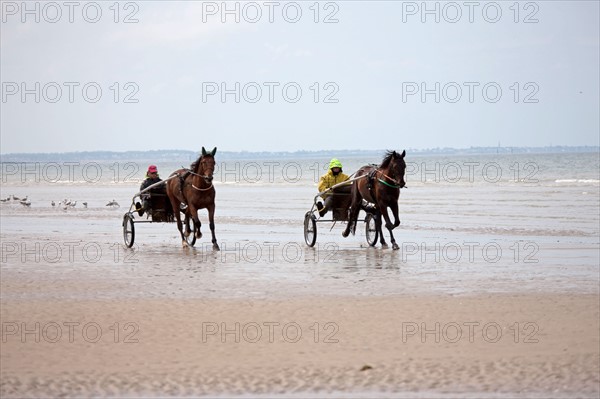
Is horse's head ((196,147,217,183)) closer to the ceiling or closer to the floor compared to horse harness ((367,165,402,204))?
closer to the ceiling

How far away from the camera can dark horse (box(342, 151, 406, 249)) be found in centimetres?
1802

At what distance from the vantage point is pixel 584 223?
2394 centimetres

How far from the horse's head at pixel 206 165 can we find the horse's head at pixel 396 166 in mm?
3316

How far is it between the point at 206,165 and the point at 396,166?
3662mm

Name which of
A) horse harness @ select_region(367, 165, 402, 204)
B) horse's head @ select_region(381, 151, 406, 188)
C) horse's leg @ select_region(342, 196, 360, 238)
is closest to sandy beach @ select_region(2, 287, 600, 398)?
horse's head @ select_region(381, 151, 406, 188)

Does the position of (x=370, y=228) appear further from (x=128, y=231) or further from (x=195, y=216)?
(x=128, y=231)

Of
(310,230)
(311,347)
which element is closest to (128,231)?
(310,230)

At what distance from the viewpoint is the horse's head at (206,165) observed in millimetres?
18188

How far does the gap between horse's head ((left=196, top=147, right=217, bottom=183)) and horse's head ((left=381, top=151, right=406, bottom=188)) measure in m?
3.32

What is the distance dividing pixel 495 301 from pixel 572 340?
92.2 inches

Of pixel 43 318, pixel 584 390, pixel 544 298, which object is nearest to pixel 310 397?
pixel 584 390

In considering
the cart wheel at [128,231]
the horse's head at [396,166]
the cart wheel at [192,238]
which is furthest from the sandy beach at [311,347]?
the cart wheel at [128,231]

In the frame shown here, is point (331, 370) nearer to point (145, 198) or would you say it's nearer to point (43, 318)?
point (43, 318)

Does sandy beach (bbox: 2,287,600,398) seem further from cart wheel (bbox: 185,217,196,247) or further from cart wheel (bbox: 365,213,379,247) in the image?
cart wheel (bbox: 185,217,196,247)
